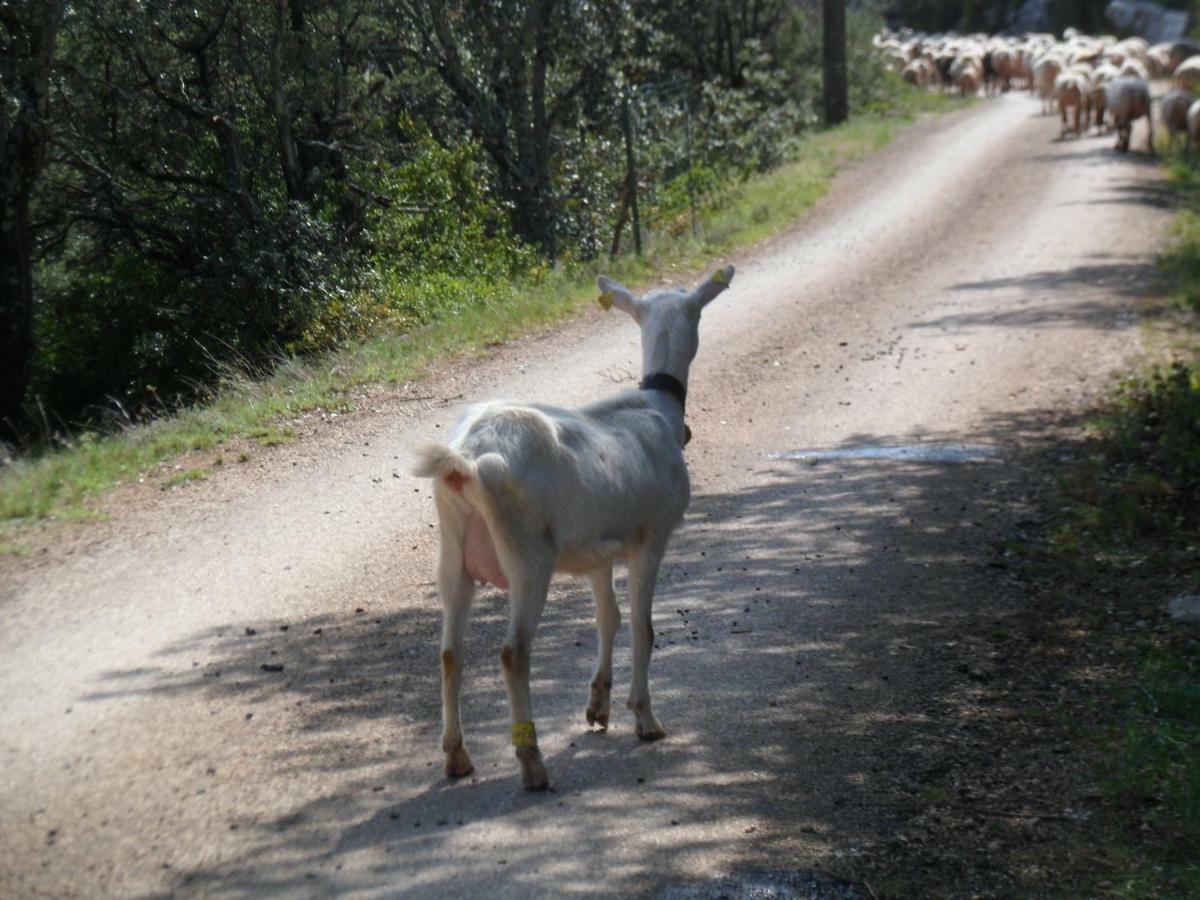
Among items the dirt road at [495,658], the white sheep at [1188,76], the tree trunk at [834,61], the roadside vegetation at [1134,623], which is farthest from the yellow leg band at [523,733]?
the white sheep at [1188,76]

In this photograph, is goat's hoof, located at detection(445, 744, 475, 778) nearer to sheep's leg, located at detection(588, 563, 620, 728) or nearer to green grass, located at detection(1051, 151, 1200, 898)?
sheep's leg, located at detection(588, 563, 620, 728)

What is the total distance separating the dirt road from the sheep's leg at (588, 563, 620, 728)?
0.39ft

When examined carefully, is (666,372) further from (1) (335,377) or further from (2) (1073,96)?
(2) (1073,96)

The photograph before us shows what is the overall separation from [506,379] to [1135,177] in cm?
1647

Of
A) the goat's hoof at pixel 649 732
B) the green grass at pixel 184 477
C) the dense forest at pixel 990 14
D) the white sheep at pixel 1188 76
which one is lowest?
the goat's hoof at pixel 649 732

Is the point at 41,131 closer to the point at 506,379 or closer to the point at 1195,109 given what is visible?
the point at 506,379

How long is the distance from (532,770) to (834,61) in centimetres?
2945

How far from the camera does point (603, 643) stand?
5414 millimetres

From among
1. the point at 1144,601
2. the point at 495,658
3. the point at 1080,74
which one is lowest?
the point at 1144,601

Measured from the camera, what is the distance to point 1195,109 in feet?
82.6

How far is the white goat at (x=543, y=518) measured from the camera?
15.4 feet

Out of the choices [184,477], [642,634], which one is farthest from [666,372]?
[184,477]

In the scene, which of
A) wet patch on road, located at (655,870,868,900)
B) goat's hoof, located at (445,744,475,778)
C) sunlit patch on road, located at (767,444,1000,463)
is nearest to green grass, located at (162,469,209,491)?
sunlit patch on road, located at (767,444,1000,463)

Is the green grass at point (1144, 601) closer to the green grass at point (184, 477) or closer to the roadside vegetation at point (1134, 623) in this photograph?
the roadside vegetation at point (1134, 623)
